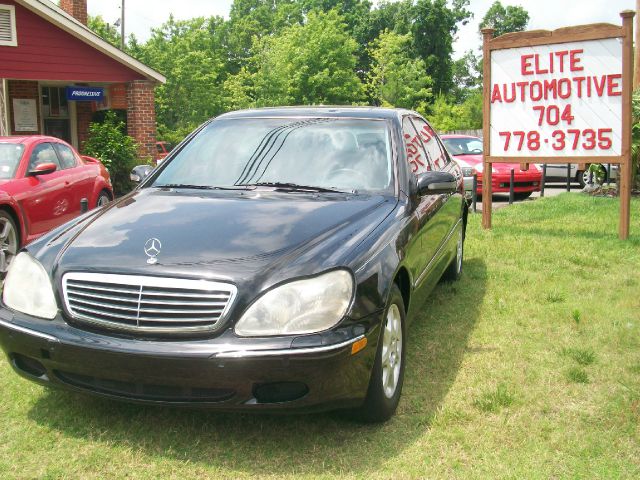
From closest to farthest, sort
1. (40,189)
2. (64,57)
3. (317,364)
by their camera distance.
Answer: (317,364)
(40,189)
(64,57)

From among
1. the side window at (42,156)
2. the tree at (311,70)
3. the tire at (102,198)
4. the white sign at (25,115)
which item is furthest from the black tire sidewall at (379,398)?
the tree at (311,70)

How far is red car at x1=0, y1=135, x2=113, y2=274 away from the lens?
7684 mm

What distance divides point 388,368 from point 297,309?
2.71ft

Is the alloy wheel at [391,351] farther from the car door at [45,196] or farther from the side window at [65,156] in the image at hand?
the side window at [65,156]

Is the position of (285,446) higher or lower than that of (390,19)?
lower

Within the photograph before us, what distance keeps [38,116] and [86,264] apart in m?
17.3

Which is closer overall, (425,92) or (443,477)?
(443,477)

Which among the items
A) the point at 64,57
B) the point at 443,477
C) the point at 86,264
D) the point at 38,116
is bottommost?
the point at 443,477

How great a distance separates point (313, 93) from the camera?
171 feet

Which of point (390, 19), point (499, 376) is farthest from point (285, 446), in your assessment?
point (390, 19)

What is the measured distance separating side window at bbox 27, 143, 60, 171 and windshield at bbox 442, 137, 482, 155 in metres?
10.1

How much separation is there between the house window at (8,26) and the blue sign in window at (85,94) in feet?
7.80

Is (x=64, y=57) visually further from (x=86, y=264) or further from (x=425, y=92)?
(x=425, y=92)

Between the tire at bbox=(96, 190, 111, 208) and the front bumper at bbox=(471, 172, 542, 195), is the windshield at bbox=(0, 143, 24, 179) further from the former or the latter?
the front bumper at bbox=(471, 172, 542, 195)
